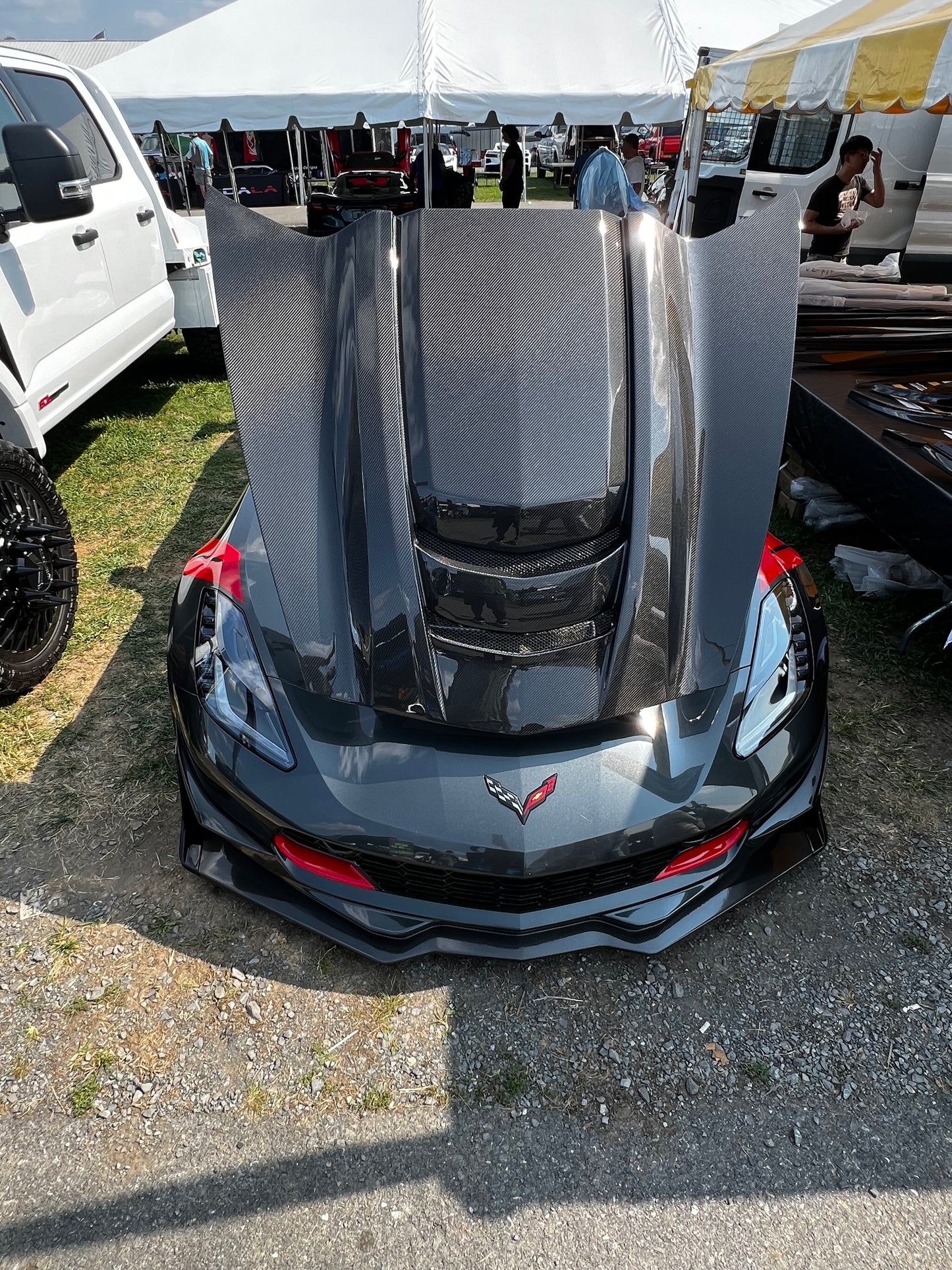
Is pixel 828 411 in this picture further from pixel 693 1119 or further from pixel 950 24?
pixel 693 1119

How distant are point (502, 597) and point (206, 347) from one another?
5562mm

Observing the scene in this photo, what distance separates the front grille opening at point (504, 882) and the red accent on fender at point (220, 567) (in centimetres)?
78

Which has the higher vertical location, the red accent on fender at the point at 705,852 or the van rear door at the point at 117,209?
the van rear door at the point at 117,209

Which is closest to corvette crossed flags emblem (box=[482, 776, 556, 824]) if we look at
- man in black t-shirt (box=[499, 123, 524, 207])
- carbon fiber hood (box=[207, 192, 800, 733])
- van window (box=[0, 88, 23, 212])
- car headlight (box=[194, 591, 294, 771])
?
carbon fiber hood (box=[207, 192, 800, 733])

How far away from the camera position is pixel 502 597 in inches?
74.2

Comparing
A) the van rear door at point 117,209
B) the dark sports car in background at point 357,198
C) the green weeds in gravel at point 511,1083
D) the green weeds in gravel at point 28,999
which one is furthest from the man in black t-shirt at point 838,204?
the green weeds in gravel at point 28,999

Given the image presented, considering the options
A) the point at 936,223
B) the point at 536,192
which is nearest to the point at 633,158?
the point at 936,223

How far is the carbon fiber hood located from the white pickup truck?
131 centimetres

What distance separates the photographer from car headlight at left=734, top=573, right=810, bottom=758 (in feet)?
6.18

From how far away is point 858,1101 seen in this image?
1.73 metres

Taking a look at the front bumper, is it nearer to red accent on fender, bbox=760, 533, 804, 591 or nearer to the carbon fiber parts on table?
red accent on fender, bbox=760, 533, 804, 591

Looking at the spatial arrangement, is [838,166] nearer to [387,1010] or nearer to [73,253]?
[73,253]

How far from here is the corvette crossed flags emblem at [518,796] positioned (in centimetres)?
Result: 169

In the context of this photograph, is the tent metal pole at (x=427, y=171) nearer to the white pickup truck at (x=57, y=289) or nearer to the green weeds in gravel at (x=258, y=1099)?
the white pickup truck at (x=57, y=289)
